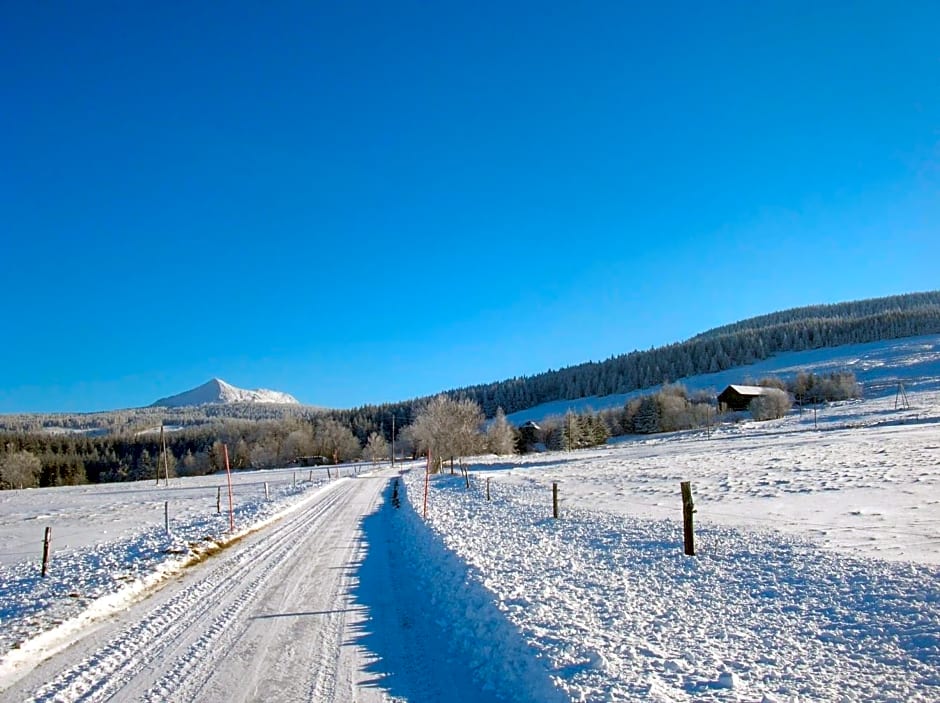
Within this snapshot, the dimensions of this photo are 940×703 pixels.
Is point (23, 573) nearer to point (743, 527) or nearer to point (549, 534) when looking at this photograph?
point (549, 534)

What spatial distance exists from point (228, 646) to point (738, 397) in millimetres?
115285

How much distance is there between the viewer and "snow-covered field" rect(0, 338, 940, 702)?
615cm

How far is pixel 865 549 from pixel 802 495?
439 inches

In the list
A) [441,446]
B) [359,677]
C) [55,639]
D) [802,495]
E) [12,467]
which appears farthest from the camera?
[12,467]

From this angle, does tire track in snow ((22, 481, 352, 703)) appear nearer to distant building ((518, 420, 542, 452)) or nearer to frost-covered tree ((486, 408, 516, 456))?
frost-covered tree ((486, 408, 516, 456))

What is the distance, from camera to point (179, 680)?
6.70 m

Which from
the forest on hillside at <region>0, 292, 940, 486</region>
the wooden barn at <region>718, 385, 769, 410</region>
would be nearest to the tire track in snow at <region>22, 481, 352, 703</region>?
the forest on hillside at <region>0, 292, 940, 486</region>

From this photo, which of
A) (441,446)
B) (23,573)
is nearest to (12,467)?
(441,446)

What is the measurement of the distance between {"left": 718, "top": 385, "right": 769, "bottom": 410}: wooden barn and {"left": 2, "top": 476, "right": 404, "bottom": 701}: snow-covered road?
110 m

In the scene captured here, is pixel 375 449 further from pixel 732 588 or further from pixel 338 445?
pixel 732 588

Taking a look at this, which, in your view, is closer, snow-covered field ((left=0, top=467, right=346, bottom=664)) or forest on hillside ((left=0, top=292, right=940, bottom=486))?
snow-covered field ((left=0, top=467, right=346, bottom=664))

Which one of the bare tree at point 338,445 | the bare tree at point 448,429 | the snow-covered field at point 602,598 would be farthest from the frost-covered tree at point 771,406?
the bare tree at point 338,445

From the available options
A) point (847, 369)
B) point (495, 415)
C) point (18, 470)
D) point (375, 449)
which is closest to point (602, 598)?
point (375, 449)

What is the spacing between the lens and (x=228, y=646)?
7824 mm
